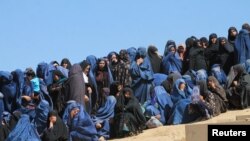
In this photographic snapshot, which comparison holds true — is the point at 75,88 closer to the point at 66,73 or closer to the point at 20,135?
the point at 66,73

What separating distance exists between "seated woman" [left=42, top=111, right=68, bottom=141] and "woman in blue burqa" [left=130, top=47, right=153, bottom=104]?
2433 millimetres

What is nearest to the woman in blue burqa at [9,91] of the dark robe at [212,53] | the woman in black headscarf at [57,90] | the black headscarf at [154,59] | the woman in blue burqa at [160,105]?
the woman in black headscarf at [57,90]

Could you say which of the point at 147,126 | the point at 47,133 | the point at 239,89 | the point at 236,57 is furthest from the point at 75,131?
the point at 236,57

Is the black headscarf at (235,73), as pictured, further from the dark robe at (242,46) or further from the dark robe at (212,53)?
the dark robe at (212,53)

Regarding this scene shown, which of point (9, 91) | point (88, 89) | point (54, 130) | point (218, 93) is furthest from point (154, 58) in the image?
point (54, 130)

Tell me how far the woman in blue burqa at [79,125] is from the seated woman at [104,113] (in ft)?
1.13

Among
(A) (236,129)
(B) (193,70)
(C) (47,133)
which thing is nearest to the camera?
(A) (236,129)

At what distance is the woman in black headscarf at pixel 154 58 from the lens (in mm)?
13273

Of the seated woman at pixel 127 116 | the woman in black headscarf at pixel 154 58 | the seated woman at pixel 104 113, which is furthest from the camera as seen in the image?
the woman in black headscarf at pixel 154 58

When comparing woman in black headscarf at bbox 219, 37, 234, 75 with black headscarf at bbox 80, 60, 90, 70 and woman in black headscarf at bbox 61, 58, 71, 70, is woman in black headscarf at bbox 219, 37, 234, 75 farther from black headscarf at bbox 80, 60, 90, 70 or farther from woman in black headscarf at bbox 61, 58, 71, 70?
woman in black headscarf at bbox 61, 58, 71, 70

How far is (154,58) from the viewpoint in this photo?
1338cm

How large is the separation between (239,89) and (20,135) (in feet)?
13.4

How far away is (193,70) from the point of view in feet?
42.4

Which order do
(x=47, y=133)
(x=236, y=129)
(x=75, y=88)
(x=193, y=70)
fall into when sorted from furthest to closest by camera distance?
1. (x=193, y=70)
2. (x=75, y=88)
3. (x=47, y=133)
4. (x=236, y=129)
